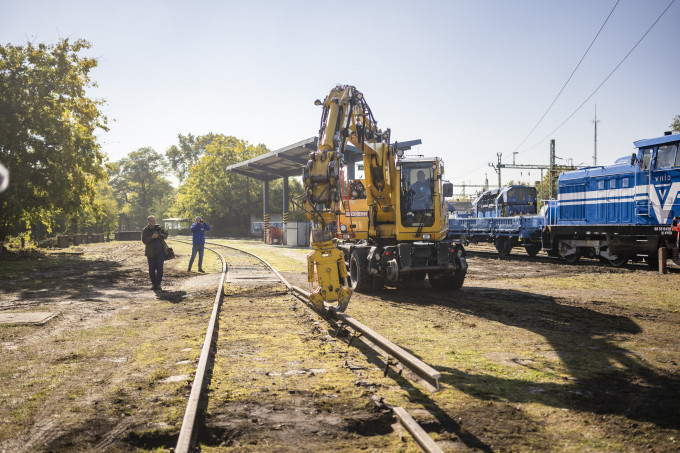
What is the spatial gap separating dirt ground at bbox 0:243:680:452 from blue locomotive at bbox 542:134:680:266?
6638 mm

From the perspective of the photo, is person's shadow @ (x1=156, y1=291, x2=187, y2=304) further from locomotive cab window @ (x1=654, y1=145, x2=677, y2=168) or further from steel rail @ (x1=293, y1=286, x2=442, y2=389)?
locomotive cab window @ (x1=654, y1=145, x2=677, y2=168)

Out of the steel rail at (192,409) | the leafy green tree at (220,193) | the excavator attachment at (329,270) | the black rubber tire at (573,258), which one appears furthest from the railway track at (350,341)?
the leafy green tree at (220,193)

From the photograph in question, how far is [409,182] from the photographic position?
12602mm

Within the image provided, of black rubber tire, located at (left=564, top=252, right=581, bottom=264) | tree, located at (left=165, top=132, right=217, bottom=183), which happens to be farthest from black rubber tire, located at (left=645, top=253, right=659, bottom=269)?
tree, located at (left=165, top=132, right=217, bottom=183)

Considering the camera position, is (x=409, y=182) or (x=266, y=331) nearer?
(x=266, y=331)

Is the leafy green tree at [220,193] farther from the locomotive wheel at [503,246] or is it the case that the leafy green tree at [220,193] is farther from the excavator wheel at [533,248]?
the excavator wheel at [533,248]

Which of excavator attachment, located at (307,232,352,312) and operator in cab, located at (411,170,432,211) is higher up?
operator in cab, located at (411,170,432,211)

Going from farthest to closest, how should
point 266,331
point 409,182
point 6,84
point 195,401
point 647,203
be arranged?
point 6,84 → point 647,203 → point 409,182 → point 266,331 → point 195,401

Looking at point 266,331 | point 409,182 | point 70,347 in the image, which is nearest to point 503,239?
point 409,182

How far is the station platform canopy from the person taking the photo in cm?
3181

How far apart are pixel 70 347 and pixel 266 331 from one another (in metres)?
2.82

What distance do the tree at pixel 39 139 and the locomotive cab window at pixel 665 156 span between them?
79.4ft

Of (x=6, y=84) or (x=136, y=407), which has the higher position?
(x=6, y=84)

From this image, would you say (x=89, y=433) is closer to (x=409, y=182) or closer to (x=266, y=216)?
(x=409, y=182)
